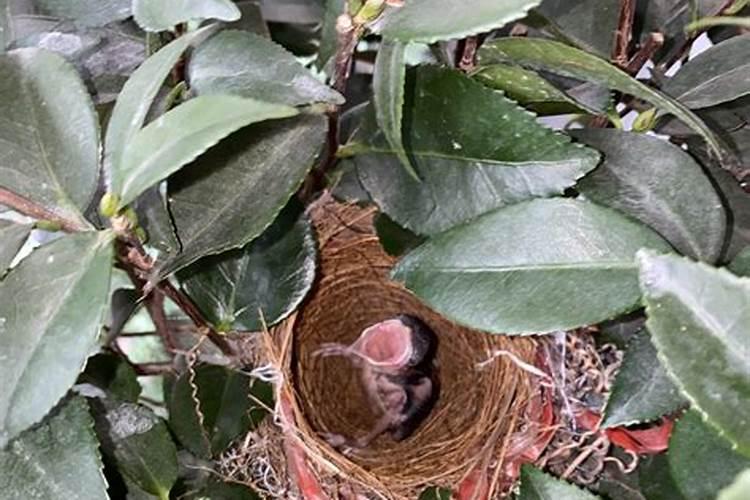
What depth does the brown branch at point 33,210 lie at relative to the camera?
51 centimetres

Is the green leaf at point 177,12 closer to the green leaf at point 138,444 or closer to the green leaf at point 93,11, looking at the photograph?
the green leaf at point 93,11

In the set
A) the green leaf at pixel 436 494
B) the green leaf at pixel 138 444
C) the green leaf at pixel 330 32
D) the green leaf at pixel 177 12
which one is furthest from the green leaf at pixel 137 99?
the green leaf at pixel 436 494

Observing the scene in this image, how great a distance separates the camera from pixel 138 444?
25.4 inches

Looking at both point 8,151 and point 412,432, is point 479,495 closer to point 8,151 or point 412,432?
point 412,432

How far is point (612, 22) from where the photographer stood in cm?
64

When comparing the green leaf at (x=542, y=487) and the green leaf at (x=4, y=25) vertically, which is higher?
the green leaf at (x=4, y=25)

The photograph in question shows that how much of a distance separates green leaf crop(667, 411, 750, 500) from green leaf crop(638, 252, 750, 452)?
0.09m

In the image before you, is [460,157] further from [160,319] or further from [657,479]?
[160,319]

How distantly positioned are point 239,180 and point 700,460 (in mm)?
266

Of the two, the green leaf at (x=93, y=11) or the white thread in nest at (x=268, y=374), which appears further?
the white thread in nest at (x=268, y=374)

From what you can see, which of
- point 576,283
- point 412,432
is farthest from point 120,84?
point 412,432

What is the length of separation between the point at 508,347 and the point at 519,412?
2.0 inches

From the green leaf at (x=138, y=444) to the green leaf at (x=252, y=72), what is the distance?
0.22m

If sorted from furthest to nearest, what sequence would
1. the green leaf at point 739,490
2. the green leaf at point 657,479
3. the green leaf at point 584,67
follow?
the green leaf at point 657,479 < the green leaf at point 584,67 < the green leaf at point 739,490
